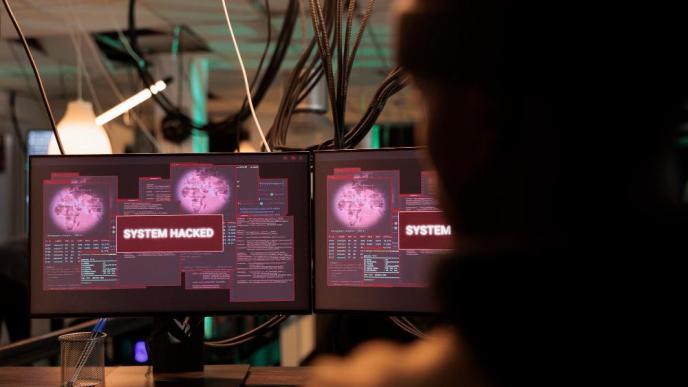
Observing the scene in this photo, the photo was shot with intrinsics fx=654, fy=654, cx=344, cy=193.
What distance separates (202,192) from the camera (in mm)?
1379

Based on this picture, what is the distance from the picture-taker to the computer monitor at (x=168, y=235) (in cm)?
137

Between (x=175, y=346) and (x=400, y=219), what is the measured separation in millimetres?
566

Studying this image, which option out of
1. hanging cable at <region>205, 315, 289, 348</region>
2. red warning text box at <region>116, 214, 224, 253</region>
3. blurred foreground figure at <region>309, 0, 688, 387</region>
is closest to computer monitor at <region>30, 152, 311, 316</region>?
red warning text box at <region>116, 214, 224, 253</region>

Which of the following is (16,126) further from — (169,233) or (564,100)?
(564,100)

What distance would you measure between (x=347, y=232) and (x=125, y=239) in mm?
465

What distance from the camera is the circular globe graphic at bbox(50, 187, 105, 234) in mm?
1371

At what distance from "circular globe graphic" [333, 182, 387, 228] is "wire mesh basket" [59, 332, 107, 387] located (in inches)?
22.6

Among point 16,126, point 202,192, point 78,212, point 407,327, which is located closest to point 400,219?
point 407,327

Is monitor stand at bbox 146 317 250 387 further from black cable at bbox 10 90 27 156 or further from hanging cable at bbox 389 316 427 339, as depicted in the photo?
black cable at bbox 10 90 27 156

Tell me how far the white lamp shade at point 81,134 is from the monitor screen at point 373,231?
45.9 inches

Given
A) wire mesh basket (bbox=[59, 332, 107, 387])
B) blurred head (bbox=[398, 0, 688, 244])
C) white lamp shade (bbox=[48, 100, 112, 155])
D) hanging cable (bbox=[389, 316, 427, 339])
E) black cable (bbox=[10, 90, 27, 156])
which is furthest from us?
black cable (bbox=[10, 90, 27, 156])

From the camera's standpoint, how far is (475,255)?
409 millimetres

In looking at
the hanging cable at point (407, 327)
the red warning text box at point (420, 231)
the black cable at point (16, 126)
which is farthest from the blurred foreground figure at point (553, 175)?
the black cable at point (16, 126)

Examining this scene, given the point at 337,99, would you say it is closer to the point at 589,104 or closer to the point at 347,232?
the point at 347,232
